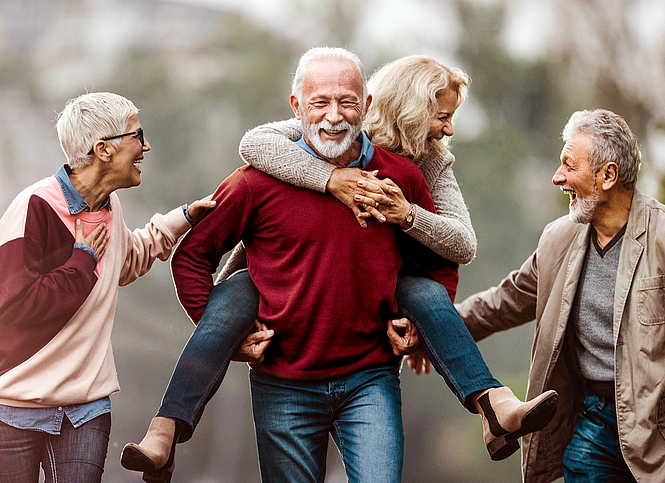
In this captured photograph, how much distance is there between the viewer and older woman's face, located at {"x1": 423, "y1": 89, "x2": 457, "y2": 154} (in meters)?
2.16

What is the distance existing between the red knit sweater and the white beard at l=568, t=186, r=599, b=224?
2.12ft

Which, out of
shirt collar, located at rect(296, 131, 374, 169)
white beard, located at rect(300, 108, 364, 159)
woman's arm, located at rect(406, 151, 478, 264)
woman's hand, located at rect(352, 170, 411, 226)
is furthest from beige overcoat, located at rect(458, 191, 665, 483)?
white beard, located at rect(300, 108, 364, 159)

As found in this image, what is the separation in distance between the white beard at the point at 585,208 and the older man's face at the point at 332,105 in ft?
2.61

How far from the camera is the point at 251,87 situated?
4.53m

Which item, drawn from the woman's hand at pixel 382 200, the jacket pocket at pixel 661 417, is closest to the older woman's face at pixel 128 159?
the woman's hand at pixel 382 200

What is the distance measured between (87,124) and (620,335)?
5.60 feet

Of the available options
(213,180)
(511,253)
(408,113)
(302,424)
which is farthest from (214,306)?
(511,253)

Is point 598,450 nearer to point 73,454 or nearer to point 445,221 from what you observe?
point 445,221

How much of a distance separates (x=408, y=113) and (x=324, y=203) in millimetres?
453

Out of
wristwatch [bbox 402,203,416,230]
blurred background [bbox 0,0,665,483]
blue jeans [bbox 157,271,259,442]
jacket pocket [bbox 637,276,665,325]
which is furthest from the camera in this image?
blurred background [bbox 0,0,665,483]

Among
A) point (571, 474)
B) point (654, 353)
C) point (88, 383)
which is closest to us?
point (88, 383)

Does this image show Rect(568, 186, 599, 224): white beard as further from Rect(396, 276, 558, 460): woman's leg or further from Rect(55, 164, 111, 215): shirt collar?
Rect(55, 164, 111, 215): shirt collar

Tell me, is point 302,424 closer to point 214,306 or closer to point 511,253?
point 214,306

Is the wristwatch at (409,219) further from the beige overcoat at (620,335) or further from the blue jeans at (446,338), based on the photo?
the beige overcoat at (620,335)
